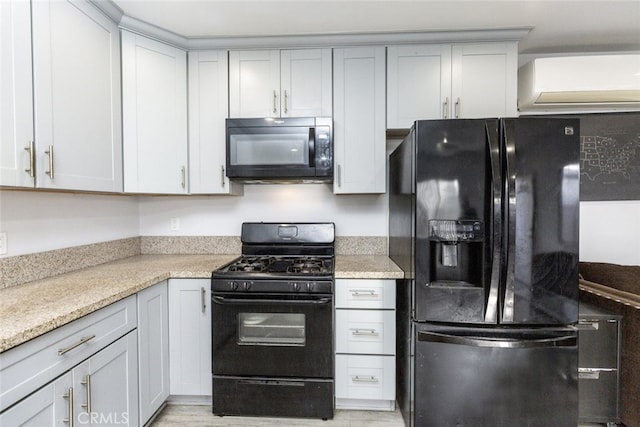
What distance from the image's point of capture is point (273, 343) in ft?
6.00

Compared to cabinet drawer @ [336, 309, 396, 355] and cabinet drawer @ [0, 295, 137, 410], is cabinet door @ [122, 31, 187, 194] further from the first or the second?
cabinet drawer @ [336, 309, 396, 355]

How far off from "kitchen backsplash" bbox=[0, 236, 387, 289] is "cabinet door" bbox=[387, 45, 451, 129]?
3.12ft

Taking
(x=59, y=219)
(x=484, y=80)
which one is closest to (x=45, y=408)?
(x=59, y=219)

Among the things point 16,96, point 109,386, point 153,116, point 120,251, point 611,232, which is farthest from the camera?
point 611,232

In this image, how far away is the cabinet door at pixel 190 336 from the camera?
1.91 meters

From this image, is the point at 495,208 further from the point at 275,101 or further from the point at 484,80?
the point at 275,101

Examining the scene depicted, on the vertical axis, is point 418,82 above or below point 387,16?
below

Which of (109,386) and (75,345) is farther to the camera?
(109,386)

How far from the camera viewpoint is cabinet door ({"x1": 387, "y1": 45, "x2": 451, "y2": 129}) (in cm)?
209

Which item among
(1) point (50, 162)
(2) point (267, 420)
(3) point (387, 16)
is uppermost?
(3) point (387, 16)

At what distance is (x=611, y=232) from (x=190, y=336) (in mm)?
3137

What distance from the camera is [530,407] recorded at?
1486 mm

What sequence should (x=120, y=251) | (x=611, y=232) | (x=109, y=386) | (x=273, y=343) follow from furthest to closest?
(x=611, y=232) → (x=120, y=251) → (x=273, y=343) → (x=109, y=386)

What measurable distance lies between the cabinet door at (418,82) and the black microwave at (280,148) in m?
0.49
